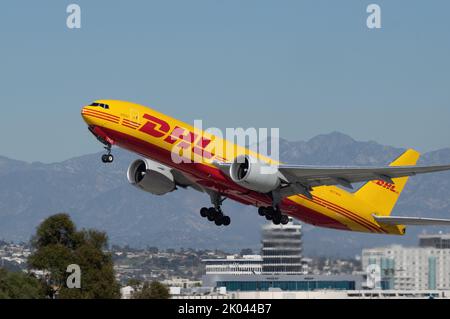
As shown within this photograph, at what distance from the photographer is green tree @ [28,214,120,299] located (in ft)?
183

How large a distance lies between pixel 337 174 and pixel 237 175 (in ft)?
13.7

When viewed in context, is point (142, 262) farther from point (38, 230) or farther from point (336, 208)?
point (336, 208)

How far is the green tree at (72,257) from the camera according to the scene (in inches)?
2194

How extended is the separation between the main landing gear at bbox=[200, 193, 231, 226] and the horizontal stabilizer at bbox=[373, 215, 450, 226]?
291 inches

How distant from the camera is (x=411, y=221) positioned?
4569 cm

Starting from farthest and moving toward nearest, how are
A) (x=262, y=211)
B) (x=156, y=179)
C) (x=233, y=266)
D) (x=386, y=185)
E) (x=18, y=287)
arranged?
(x=233, y=266), (x=18, y=287), (x=386, y=185), (x=156, y=179), (x=262, y=211)

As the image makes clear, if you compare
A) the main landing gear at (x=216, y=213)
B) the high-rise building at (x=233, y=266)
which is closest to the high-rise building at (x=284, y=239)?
the main landing gear at (x=216, y=213)

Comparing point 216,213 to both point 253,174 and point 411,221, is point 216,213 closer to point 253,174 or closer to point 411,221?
point 253,174

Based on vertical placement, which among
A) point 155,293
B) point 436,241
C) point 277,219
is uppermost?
point 277,219

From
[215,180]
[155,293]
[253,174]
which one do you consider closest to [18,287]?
[155,293]

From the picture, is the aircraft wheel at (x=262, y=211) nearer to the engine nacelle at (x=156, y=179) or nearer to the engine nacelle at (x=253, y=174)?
the engine nacelle at (x=253, y=174)

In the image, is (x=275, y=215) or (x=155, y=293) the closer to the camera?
(x=275, y=215)
